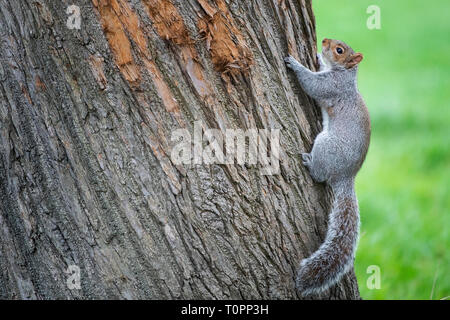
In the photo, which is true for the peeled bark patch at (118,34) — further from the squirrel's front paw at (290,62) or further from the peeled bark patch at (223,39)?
the squirrel's front paw at (290,62)

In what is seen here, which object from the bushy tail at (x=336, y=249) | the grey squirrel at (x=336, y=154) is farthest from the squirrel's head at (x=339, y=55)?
the bushy tail at (x=336, y=249)

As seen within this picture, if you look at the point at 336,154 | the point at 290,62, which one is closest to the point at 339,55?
the point at 336,154

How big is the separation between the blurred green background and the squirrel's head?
0.98m

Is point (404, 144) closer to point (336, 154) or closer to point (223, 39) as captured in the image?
point (336, 154)

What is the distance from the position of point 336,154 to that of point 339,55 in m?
0.81

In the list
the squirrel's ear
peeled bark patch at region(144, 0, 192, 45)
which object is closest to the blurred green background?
the squirrel's ear

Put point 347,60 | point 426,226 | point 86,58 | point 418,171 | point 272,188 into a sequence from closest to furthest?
point 86,58
point 272,188
point 347,60
point 426,226
point 418,171

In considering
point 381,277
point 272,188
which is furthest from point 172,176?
point 381,277

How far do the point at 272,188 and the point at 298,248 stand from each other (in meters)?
0.29

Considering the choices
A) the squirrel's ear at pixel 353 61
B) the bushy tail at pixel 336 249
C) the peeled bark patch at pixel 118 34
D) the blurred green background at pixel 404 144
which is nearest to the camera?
the peeled bark patch at pixel 118 34

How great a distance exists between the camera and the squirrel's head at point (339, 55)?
2.98 metres

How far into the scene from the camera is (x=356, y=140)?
8.71ft

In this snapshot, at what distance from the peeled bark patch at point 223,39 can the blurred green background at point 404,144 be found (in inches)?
56.2

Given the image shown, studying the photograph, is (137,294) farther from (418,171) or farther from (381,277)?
(418,171)
